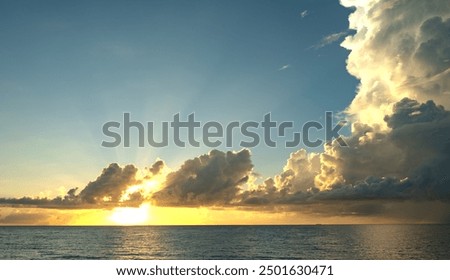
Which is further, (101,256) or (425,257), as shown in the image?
(101,256)

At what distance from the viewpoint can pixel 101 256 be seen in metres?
98.0

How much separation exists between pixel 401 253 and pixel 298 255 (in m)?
19.9

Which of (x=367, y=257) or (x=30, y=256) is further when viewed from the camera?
(x=30, y=256)

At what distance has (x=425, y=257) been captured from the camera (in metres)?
82.9
